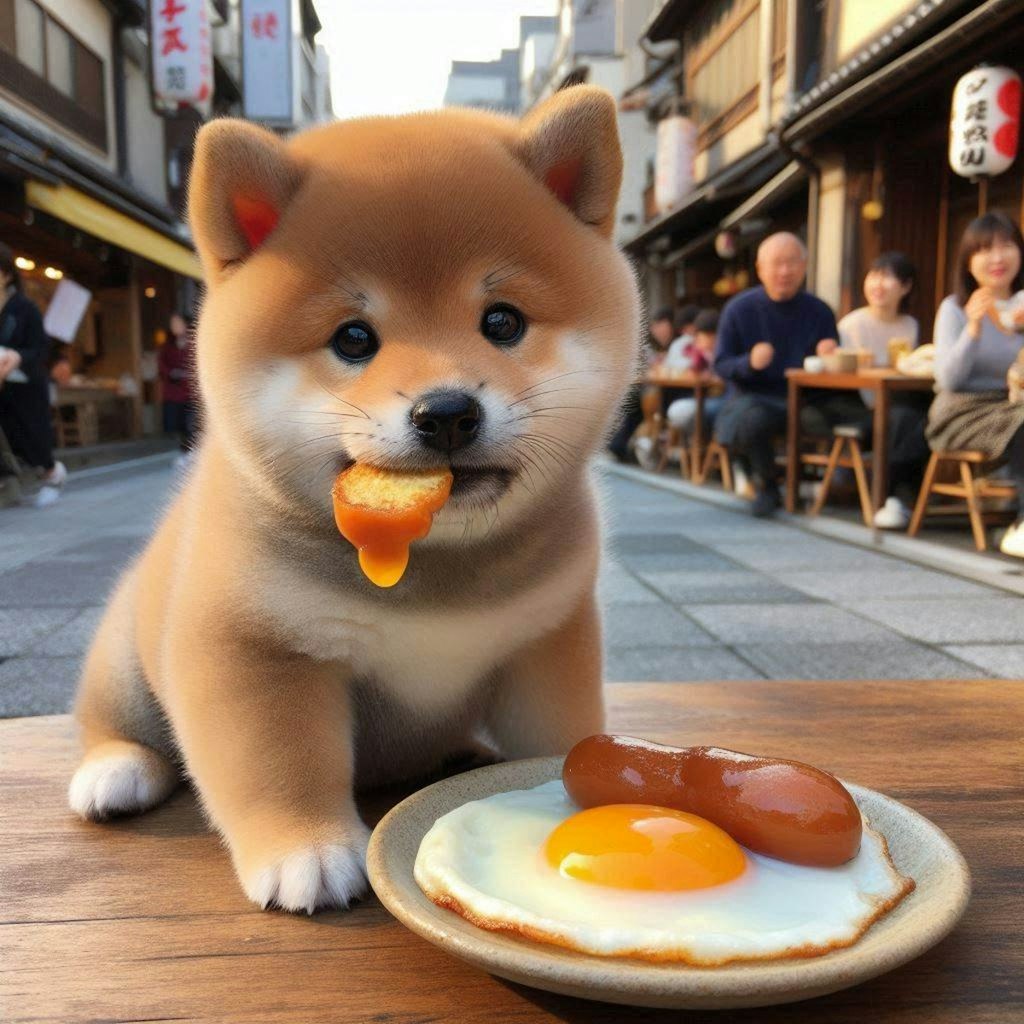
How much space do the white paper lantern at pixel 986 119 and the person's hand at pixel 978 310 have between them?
200cm

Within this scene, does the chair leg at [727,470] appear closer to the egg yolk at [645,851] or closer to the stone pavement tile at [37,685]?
the stone pavement tile at [37,685]

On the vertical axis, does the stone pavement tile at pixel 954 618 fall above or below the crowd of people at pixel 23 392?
below

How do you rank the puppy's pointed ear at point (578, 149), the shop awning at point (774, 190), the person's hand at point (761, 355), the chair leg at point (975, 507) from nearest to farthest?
the puppy's pointed ear at point (578, 149) < the chair leg at point (975, 507) < the person's hand at point (761, 355) < the shop awning at point (774, 190)

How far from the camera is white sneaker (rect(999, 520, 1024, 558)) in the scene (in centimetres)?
418

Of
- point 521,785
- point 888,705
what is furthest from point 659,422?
point 521,785

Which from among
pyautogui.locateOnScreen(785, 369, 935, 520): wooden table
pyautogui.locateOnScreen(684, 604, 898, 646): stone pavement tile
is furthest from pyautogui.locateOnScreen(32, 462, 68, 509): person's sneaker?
pyautogui.locateOnScreen(785, 369, 935, 520): wooden table

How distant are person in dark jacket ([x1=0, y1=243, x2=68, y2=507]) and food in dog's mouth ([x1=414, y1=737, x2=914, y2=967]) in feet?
18.1

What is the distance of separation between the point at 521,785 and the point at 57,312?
8.77 m

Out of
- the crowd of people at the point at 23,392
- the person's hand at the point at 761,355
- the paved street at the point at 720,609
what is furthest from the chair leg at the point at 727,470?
the crowd of people at the point at 23,392

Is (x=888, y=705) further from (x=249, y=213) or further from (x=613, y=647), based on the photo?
(x=613, y=647)

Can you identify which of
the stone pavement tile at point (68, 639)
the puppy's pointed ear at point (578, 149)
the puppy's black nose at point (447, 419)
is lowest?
the stone pavement tile at point (68, 639)

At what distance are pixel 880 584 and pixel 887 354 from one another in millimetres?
2313

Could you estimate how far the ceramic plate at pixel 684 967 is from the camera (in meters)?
0.71

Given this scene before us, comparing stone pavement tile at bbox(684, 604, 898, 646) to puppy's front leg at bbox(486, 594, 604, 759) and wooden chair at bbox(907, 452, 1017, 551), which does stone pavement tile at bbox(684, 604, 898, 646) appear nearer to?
wooden chair at bbox(907, 452, 1017, 551)
